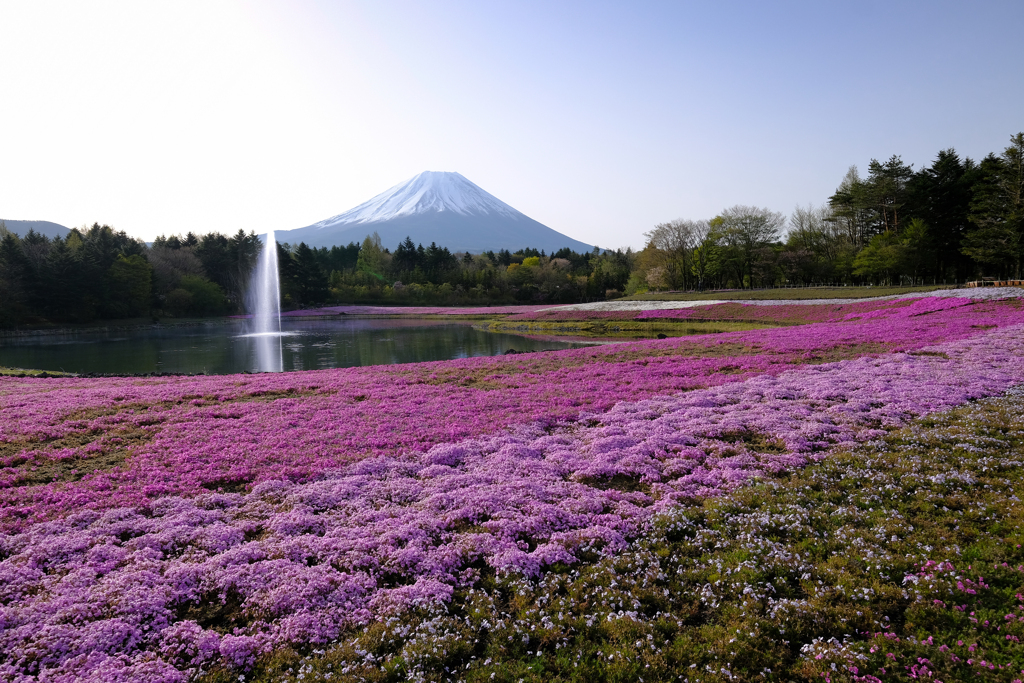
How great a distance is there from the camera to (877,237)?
71.4 metres

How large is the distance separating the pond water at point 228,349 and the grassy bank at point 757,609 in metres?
25.5

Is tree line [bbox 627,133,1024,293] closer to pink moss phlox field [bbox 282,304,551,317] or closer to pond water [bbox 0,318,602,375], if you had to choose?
pink moss phlox field [bbox 282,304,551,317]

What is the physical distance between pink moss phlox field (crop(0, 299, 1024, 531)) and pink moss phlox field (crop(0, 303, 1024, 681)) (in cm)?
28

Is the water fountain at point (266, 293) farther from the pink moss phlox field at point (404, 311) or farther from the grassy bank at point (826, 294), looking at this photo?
the grassy bank at point (826, 294)

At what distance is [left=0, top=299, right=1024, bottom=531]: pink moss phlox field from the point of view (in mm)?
9516

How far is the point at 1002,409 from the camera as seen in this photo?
11.9m

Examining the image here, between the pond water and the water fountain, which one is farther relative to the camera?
the water fountain

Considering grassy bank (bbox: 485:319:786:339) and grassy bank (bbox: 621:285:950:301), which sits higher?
grassy bank (bbox: 621:285:950:301)

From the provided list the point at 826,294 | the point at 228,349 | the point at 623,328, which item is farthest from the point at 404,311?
the point at 826,294

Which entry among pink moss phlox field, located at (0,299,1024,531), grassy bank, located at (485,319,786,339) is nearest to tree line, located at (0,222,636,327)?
grassy bank, located at (485,319,786,339)

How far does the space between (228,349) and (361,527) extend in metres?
38.8

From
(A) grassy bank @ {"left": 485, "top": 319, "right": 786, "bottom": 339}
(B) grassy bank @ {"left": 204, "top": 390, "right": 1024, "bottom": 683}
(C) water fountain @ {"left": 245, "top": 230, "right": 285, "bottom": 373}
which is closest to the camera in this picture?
(B) grassy bank @ {"left": 204, "top": 390, "right": 1024, "bottom": 683}

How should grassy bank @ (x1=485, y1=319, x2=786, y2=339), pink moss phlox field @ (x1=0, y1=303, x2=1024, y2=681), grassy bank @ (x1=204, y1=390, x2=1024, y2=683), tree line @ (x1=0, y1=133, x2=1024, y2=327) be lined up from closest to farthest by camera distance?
grassy bank @ (x1=204, y1=390, x2=1024, y2=683) → pink moss phlox field @ (x1=0, y1=303, x2=1024, y2=681) → grassy bank @ (x1=485, y1=319, x2=786, y2=339) → tree line @ (x1=0, y1=133, x2=1024, y2=327)

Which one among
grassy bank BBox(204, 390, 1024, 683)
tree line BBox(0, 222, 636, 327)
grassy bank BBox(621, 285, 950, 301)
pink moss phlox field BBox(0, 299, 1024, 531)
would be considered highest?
tree line BBox(0, 222, 636, 327)
